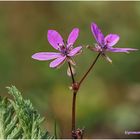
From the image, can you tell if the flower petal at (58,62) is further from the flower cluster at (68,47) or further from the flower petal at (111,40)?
the flower petal at (111,40)

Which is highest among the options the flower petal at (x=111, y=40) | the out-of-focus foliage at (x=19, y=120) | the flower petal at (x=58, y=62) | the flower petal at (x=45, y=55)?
the flower petal at (x=111, y=40)

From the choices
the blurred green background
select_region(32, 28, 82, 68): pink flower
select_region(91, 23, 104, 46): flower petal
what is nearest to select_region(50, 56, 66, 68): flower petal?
select_region(32, 28, 82, 68): pink flower

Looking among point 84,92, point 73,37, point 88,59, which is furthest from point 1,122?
point 88,59

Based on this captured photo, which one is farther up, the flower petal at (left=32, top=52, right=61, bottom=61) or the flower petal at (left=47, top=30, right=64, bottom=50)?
the flower petal at (left=47, top=30, right=64, bottom=50)

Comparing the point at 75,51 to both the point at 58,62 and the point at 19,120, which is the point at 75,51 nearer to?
the point at 58,62

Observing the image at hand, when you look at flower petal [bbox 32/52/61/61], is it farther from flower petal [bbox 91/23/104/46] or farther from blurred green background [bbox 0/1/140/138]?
blurred green background [bbox 0/1/140/138]

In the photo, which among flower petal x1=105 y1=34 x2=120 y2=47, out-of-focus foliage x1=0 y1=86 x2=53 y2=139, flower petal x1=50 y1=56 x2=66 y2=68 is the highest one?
flower petal x1=105 y1=34 x2=120 y2=47

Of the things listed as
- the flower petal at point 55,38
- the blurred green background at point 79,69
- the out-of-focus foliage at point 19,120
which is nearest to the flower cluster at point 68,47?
the flower petal at point 55,38
